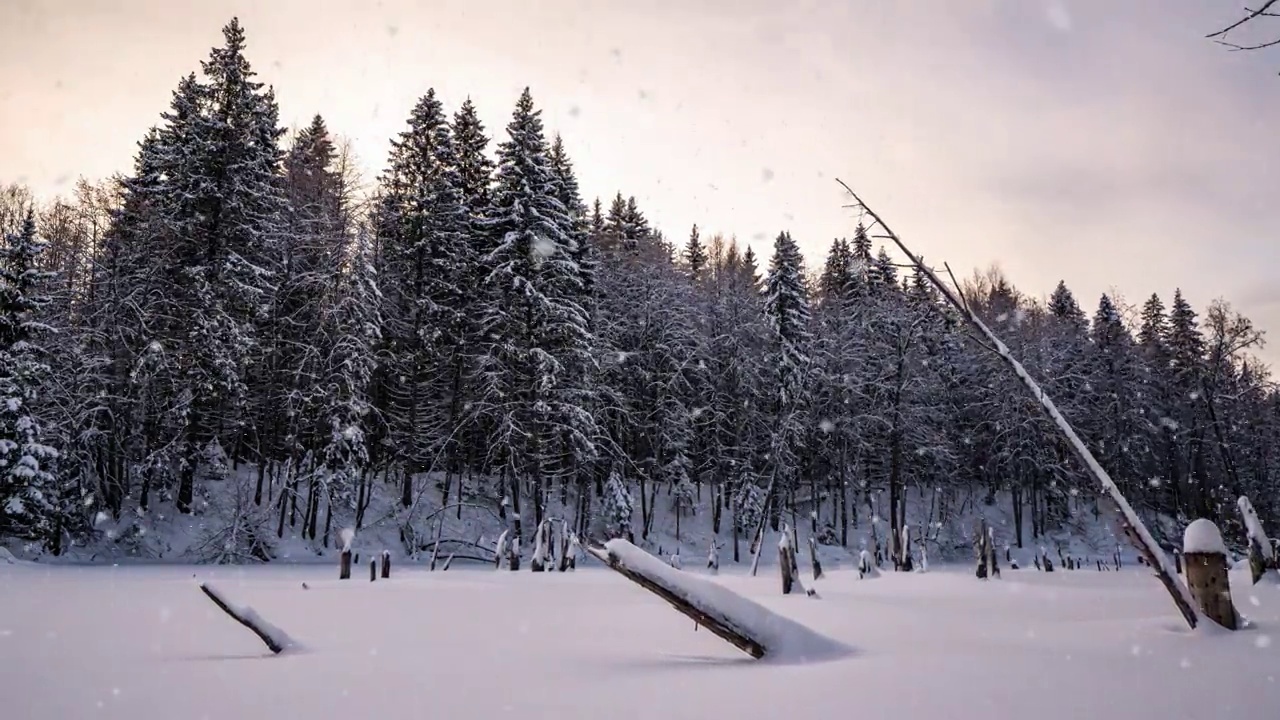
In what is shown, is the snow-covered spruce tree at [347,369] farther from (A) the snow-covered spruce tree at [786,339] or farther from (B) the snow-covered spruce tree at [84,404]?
(A) the snow-covered spruce tree at [786,339]

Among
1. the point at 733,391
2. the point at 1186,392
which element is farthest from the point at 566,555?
the point at 1186,392

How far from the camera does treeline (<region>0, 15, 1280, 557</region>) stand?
84.5 ft

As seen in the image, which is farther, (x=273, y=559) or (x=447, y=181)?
(x=447, y=181)

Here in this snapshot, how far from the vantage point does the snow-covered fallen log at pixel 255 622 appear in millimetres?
5145

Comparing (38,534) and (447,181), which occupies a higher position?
(447,181)

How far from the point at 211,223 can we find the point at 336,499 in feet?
36.8

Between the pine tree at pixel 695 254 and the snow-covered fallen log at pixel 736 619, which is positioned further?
the pine tree at pixel 695 254

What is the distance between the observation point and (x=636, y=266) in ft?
139

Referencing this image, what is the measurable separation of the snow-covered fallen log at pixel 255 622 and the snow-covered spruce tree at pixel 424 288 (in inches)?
1015

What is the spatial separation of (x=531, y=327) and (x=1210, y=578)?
2633 centimetres

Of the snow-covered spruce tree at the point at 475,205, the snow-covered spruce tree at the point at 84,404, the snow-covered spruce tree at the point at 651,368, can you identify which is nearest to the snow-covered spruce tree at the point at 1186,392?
the snow-covered spruce tree at the point at 651,368

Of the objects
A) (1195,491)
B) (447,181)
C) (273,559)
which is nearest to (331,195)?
(447,181)

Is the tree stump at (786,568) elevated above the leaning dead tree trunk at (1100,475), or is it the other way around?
the leaning dead tree trunk at (1100,475)

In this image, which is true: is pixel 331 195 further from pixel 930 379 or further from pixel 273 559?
pixel 930 379
